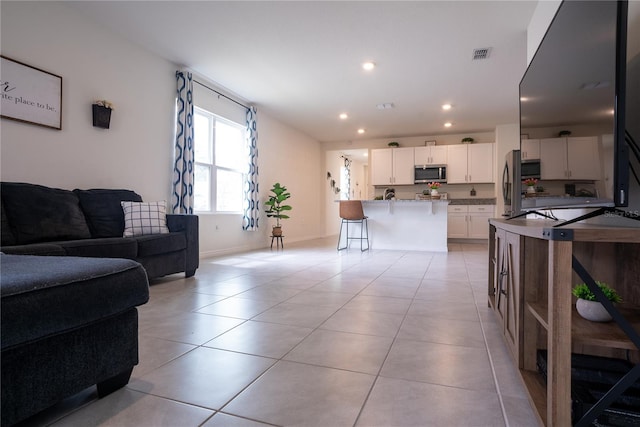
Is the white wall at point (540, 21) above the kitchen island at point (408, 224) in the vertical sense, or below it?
above

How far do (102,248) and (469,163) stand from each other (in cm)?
722

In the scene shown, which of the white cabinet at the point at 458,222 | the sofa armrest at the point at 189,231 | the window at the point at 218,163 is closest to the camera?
the sofa armrest at the point at 189,231

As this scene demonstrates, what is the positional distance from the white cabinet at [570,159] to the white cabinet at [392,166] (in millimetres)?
6565

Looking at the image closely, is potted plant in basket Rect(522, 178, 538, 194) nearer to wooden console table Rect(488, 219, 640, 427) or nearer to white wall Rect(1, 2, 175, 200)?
wooden console table Rect(488, 219, 640, 427)

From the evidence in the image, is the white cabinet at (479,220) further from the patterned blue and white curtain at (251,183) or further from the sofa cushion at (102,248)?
the sofa cushion at (102,248)

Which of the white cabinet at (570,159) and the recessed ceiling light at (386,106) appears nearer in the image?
the white cabinet at (570,159)

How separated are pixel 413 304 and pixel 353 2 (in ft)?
8.53

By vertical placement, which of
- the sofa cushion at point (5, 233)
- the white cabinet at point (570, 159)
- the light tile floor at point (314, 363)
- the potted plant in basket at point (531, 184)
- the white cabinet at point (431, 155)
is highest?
the white cabinet at point (431, 155)

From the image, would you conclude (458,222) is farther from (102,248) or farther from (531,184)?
(102,248)

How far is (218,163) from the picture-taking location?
5242mm

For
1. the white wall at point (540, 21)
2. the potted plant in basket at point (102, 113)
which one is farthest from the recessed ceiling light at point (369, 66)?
the potted plant in basket at point (102, 113)

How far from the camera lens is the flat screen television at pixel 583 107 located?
37.2 inches

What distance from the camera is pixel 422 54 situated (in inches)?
156

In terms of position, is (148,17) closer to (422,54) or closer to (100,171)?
(100,171)
